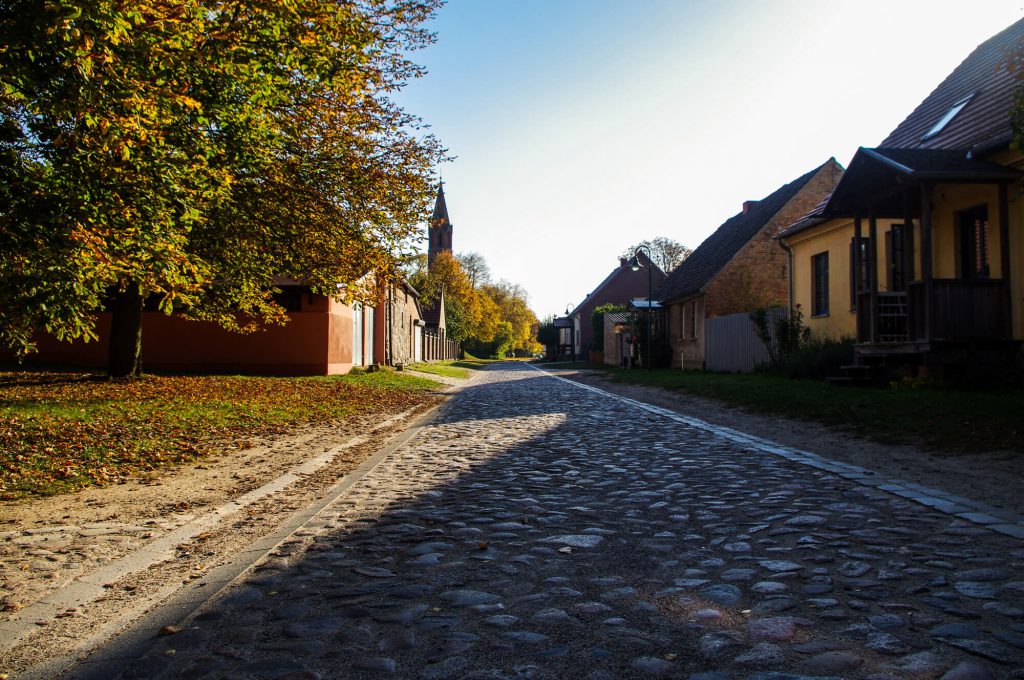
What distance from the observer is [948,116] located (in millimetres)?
16922

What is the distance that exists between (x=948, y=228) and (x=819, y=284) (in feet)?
22.4

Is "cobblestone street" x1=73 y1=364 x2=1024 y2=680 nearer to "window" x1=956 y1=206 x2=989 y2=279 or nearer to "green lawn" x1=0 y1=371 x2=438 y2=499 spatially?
"green lawn" x1=0 y1=371 x2=438 y2=499

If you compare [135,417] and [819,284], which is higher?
[819,284]

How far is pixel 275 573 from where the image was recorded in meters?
3.94

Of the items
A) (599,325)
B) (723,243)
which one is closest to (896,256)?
(723,243)

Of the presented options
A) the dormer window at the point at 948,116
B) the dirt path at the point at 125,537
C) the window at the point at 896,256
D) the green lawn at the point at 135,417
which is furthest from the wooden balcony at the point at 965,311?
the dirt path at the point at 125,537

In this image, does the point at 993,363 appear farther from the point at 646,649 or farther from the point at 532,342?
the point at 532,342

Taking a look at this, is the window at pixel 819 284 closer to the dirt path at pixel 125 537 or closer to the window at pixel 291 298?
the window at pixel 291 298

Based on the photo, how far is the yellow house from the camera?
13336 millimetres

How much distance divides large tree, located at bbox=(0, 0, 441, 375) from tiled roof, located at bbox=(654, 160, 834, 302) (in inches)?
785

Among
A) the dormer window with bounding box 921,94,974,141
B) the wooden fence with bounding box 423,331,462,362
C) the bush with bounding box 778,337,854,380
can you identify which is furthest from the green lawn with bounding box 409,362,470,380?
the dormer window with bounding box 921,94,974,141

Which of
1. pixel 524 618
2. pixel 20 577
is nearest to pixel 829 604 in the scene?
pixel 524 618

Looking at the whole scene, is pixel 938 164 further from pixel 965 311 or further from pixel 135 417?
pixel 135 417

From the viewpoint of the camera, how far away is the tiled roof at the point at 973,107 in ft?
46.8
